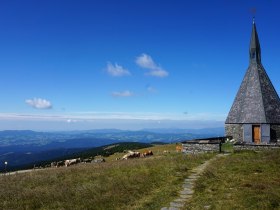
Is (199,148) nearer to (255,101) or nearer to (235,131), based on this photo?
(235,131)

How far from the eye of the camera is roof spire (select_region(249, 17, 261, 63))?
45750 millimetres

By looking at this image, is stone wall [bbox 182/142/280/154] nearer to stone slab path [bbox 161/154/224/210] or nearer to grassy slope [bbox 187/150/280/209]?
grassy slope [bbox 187/150/280/209]

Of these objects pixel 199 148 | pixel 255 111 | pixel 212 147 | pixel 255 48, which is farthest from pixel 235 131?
pixel 255 48

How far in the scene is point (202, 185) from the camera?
16.8m

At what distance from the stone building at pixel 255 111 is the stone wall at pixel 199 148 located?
352 inches

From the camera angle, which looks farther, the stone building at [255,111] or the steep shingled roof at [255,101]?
the steep shingled roof at [255,101]

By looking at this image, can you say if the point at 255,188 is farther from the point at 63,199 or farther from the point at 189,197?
the point at 63,199

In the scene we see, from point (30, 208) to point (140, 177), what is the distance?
6994 millimetres

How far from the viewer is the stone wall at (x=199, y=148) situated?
3341 cm

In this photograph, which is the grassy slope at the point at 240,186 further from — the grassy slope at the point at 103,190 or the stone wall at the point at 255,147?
the stone wall at the point at 255,147

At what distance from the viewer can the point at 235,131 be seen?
41719 mm

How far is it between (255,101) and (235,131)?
14.7 ft

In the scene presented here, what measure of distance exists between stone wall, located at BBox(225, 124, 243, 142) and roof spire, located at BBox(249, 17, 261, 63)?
1016 cm

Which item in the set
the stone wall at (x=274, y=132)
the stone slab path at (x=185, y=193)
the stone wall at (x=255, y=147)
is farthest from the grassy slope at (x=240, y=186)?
the stone wall at (x=274, y=132)
